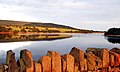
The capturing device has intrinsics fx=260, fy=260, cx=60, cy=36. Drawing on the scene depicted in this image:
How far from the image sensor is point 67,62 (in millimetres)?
6633

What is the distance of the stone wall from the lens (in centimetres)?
623

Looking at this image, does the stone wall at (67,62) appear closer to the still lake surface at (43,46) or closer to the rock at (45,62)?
the rock at (45,62)

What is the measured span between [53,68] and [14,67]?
961 mm

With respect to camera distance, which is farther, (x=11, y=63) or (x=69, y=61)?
(x=69, y=61)

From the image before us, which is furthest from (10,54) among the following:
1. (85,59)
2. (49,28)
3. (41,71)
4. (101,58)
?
(49,28)

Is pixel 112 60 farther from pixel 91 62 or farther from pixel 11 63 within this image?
Result: pixel 11 63

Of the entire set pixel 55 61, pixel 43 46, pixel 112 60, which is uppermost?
pixel 55 61

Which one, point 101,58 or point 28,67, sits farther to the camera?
point 101,58

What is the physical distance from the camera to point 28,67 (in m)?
6.05

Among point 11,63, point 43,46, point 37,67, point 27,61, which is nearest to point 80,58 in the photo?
point 37,67

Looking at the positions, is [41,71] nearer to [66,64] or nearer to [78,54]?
[66,64]

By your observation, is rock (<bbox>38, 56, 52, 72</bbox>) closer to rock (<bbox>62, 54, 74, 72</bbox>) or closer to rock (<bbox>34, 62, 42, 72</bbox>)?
rock (<bbox>34, 62, 42, 72</bbox>)

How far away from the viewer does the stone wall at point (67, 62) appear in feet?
20.4

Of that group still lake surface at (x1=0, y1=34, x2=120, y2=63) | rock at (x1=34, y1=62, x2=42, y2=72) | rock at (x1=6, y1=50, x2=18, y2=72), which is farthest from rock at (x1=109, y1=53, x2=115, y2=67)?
still lake surface at (x1=0, y1=34, x2=120, y2=63)
